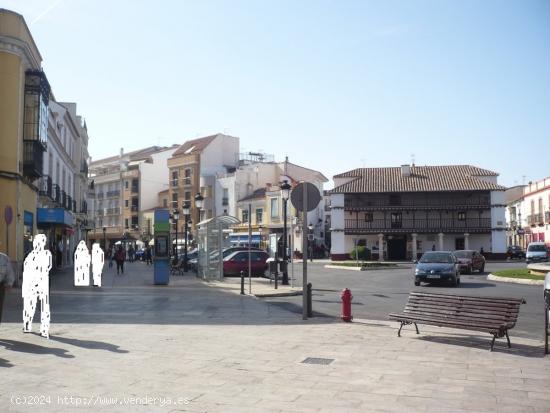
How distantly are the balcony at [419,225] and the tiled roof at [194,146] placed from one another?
894 inches

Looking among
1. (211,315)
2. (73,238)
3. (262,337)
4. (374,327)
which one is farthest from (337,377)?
(73,238)

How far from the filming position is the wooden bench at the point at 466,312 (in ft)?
28.2

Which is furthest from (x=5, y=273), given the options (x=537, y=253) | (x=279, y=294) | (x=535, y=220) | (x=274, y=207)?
(x=535, y=220)

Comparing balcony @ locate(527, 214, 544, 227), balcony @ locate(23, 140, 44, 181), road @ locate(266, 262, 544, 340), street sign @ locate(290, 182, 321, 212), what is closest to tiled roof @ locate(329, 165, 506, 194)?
balcony @ locate(527, 214, 544, 227)

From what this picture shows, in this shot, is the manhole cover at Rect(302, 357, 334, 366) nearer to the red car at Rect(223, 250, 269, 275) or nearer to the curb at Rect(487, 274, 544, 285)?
the curb at Rect(487, 274, 544, 285)

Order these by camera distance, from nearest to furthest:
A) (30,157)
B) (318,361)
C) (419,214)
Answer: (318,361), (30,157), (419,214)

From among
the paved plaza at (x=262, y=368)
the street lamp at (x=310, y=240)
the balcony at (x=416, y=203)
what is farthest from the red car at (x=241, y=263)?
the balcony at (x=416, y=203)

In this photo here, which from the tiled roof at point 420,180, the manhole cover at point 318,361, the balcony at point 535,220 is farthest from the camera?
the balcony at point 535,220

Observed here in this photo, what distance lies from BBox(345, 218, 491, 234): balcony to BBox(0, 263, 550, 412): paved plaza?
5104 centimetres

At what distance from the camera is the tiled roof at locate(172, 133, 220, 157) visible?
247 feet

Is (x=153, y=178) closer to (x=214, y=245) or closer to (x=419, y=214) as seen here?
(x=419, y=214)

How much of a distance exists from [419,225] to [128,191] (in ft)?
145

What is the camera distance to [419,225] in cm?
6212

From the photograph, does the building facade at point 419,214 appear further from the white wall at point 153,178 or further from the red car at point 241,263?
the red car at point 241,263
